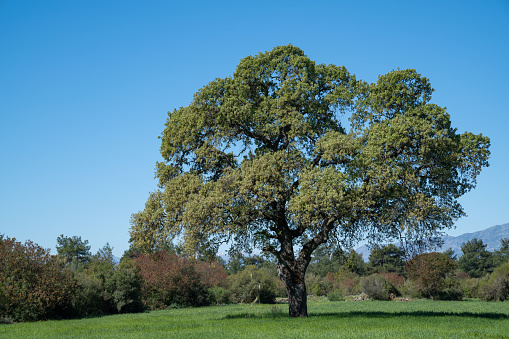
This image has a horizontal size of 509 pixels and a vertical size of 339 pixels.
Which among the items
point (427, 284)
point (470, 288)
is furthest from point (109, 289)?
point (470, 288)

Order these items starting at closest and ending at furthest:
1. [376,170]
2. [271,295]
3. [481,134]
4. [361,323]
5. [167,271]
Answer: [361,323] → [376,170] → [481,134] → [167,271] → [271,295]

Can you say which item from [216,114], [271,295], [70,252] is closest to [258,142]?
[216,114]

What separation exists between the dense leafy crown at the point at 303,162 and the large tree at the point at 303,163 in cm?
7

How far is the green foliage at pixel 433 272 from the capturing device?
186ft

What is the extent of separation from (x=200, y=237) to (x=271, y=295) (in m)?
36.5

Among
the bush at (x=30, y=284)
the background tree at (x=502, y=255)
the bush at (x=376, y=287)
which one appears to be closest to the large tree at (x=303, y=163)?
the bush at (x=30, y=284)

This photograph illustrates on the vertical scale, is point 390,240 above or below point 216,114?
below

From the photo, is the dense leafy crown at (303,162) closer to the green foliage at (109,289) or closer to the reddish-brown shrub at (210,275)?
the green foliage at (109,289)

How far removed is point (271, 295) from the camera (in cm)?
5647

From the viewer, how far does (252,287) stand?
55.9 meters

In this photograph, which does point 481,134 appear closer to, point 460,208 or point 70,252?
point 460,208

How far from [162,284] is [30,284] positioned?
19502mm

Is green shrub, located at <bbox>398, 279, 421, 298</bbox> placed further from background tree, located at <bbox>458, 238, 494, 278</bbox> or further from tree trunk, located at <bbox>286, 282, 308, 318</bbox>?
background tree, located at <bbox>458, 238, 494, 278</bbox>

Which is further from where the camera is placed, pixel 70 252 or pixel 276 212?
pixel 70 252
